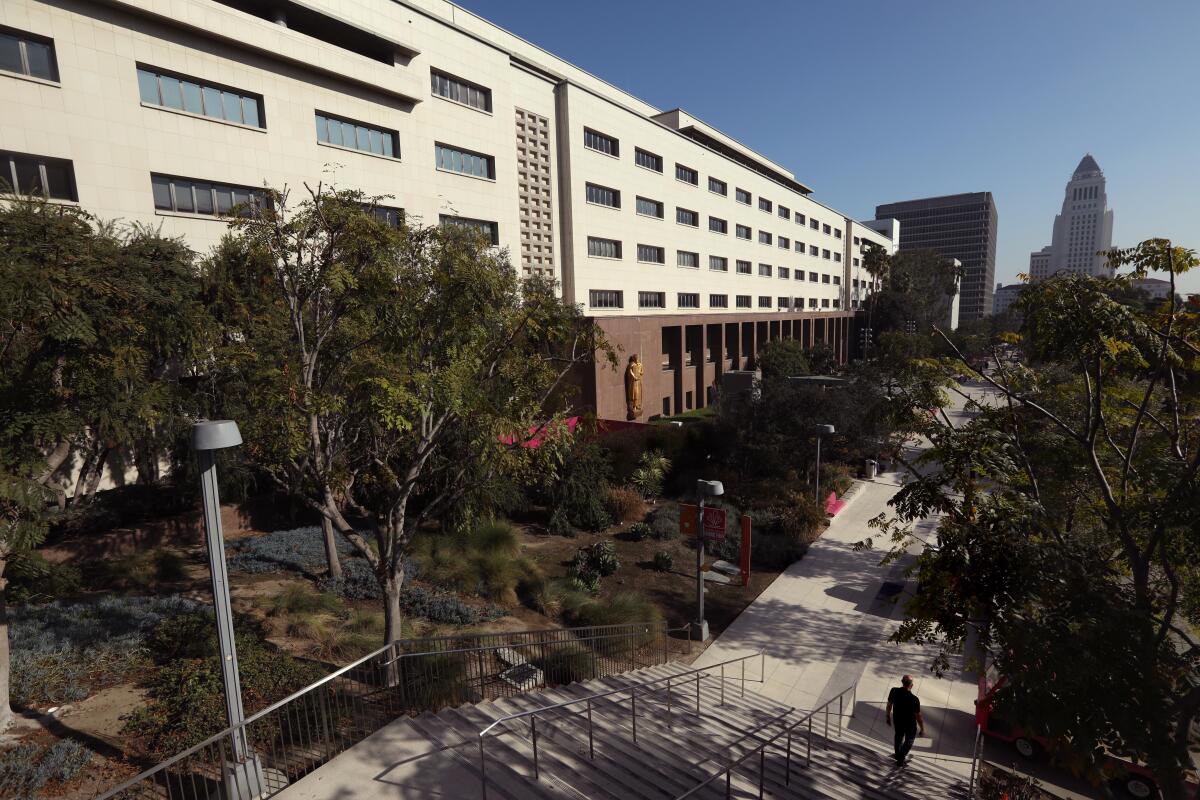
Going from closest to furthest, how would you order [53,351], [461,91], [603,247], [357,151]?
[53,351] < [357,151] < [461,91] < [603,247]

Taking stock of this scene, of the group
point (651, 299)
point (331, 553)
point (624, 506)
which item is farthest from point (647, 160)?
point (331, 553)

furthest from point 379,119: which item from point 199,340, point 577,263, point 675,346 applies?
point 675,346

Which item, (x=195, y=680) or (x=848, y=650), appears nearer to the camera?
(x=195, y=680)

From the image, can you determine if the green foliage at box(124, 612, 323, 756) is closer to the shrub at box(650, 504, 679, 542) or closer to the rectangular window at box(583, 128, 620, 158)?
the shrub at box(650, 504, 679, 542)

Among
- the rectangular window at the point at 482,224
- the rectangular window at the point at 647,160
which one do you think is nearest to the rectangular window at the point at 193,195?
the rectangular window at the point at 482,224

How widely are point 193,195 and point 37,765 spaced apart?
58.6 ft

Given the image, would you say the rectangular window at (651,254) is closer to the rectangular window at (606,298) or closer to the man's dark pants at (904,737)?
the rectangular window at (606,298)

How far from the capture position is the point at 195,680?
7938 mm

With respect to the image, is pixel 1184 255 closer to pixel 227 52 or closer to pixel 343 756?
pixel 343 756

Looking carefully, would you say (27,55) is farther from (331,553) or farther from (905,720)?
(905,720)

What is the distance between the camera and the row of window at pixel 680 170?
33125mm

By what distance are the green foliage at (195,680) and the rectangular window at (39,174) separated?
43.6 ft

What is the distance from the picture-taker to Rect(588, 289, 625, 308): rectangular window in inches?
1308

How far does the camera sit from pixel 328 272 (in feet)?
28.5
